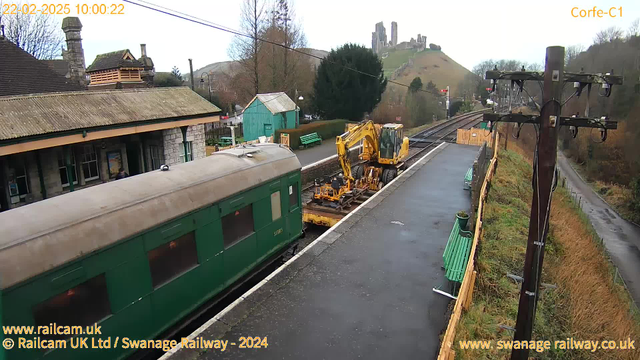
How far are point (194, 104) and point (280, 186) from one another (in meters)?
7.84

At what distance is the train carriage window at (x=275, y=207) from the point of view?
999cm

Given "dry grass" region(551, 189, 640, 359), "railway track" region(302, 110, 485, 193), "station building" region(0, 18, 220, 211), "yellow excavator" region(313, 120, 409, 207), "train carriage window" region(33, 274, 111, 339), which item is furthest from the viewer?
"railway track" region(302, 110, 485, 193)

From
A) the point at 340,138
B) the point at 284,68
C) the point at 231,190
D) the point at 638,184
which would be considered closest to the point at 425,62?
the point at 284,68

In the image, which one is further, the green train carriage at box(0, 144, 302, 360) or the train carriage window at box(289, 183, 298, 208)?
the train carriage window at box(289, 183, 298, 208)

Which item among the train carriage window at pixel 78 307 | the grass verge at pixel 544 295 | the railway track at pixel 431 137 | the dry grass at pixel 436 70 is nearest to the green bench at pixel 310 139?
the railway track at pixel 431 137

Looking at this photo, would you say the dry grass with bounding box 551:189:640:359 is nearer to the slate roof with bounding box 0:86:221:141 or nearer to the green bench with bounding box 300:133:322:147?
the slate roof with bounding box 0:86:221:141

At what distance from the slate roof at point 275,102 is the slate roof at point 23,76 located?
14396 millimetres

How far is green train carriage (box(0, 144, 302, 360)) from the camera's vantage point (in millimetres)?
5035

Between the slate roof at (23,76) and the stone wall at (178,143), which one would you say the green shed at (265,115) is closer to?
the stone wall at (178,143)

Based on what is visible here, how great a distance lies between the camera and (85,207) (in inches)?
233

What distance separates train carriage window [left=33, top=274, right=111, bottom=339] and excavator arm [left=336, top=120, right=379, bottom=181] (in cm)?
1198

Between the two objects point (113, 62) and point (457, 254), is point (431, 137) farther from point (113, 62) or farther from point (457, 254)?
point (457, 254)

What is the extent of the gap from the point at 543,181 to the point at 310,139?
2603 cm

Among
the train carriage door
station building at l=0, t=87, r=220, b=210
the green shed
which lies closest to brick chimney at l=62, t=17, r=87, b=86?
station building at l=0, t=87, r=220, b=210
